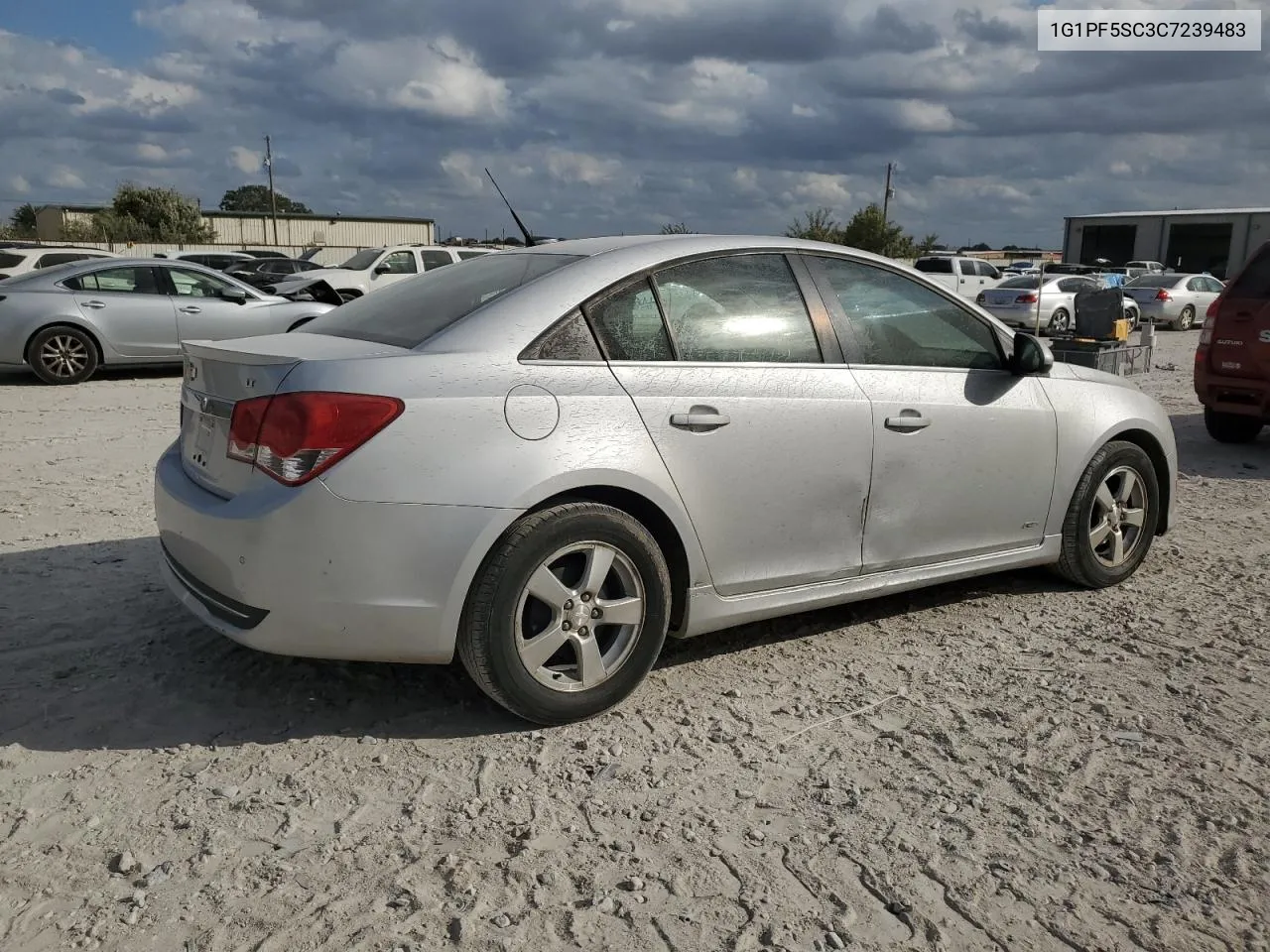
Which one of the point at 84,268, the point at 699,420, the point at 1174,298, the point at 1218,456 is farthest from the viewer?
the point at 1174,298

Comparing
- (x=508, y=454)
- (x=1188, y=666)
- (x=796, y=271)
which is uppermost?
(x=796, y=271)

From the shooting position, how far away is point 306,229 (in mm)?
65625

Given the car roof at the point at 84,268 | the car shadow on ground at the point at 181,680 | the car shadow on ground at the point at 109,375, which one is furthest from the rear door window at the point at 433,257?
the car shadow on ground at the point at 181,680

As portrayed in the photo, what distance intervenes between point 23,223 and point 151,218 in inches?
573

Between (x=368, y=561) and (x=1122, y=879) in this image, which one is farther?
(x=368, y=561)

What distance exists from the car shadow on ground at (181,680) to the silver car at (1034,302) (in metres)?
19.1

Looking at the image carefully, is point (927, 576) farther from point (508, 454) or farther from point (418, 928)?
point (418, 928)

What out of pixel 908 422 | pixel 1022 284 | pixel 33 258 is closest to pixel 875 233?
pixel 1022 284

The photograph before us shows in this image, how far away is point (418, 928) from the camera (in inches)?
99.6

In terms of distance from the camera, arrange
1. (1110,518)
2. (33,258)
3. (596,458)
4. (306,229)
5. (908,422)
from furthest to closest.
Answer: (306,229), (33,258), (1110,518), (908,422), (596,458)

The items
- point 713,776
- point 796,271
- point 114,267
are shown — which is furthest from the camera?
point 114,267

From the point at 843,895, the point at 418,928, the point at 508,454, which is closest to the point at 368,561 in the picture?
the point at 508,454

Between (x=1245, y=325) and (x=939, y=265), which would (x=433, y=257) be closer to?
(x=939, y=265)

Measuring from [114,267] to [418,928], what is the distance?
11.6 m
